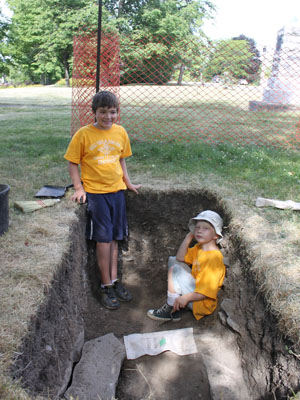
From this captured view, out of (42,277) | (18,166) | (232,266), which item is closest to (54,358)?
(42,277)

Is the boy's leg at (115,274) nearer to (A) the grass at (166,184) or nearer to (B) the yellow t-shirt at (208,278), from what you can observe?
(A) the grass at (166,184)

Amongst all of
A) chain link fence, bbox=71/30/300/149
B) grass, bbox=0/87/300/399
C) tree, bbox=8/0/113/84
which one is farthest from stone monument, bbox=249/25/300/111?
tree, bbox=8/0/113/84

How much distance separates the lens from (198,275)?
3.09 meters

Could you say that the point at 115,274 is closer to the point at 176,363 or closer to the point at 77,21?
the point at 176,363

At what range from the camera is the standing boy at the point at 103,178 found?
304 cm

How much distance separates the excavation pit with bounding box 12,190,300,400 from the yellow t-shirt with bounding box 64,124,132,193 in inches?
14.7

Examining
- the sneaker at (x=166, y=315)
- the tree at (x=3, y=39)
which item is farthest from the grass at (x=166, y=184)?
the tree at (x=3, y=39)

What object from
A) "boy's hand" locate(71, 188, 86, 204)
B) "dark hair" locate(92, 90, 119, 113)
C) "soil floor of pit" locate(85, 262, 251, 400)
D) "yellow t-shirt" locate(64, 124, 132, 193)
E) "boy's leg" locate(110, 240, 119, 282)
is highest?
"dark hair" locate(92, 90, 119, 113)

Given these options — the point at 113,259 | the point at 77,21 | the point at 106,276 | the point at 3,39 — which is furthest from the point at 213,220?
the point at 77,21

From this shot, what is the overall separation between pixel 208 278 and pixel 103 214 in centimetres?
117

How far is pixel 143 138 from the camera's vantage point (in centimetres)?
635

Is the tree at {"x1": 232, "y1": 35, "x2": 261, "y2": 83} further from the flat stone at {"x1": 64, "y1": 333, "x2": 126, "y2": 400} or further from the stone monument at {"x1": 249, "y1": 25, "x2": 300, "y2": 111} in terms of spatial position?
the flat stone at {"x1": 64, "y1": 333, "x2": 126, "y2": 400}

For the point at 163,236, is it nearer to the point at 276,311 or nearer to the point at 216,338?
the point at 216,338

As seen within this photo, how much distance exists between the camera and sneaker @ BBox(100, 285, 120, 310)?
3336 mm
